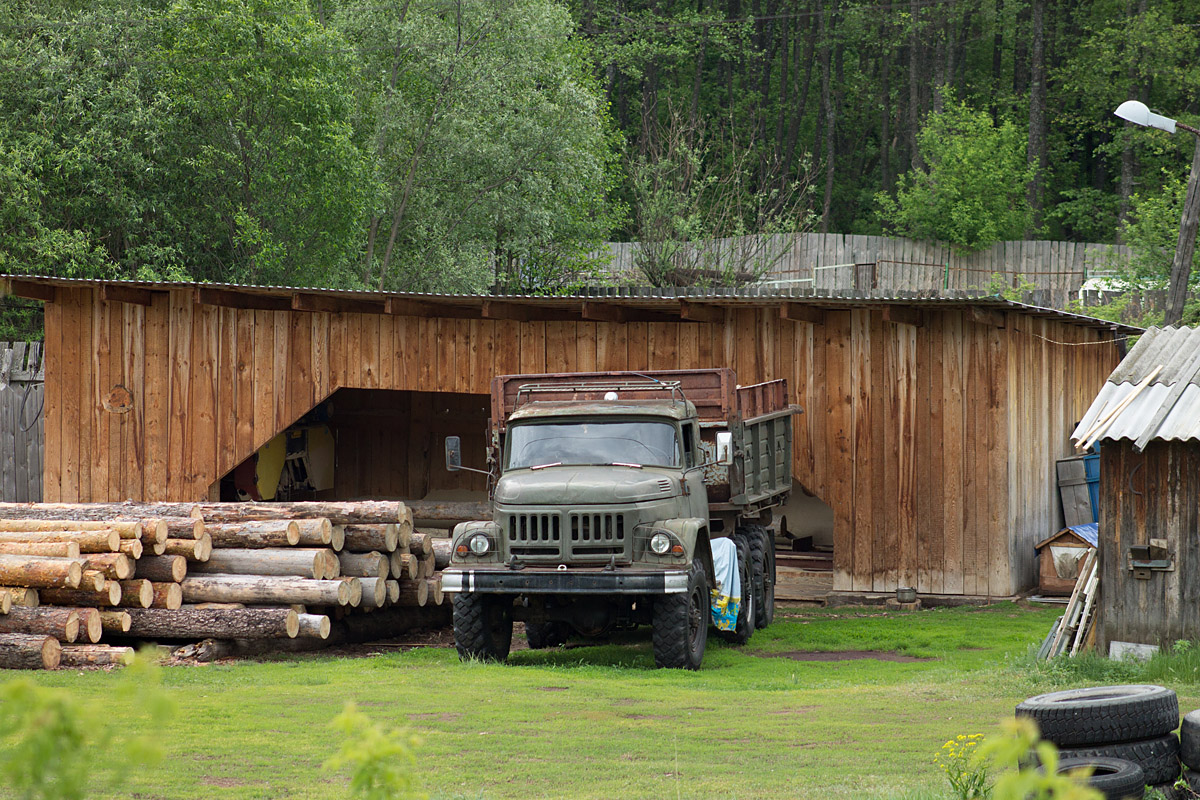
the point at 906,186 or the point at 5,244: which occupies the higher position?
the point at 906,186

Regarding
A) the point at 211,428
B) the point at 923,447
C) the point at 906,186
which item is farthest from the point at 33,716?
the point at 906,186

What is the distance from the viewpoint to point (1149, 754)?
7.04 meters

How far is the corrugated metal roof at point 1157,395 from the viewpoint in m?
10.6

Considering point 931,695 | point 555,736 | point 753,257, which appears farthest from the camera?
point 753,257

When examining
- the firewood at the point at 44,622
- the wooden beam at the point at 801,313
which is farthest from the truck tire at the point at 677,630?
the wooden beam at the point at 801,313

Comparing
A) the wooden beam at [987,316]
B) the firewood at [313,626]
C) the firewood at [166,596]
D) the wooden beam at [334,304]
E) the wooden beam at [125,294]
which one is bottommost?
the firewood at [313,626]

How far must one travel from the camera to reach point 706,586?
1242cm

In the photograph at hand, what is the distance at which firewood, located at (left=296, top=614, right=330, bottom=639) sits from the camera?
1282 centimetres

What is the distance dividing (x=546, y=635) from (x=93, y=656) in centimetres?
468

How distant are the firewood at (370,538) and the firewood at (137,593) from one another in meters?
2.05

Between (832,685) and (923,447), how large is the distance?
6529mm

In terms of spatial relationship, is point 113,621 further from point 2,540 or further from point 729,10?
point 729,10

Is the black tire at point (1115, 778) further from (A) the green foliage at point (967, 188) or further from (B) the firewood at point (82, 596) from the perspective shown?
(A) the green foliage at point (967, 188)

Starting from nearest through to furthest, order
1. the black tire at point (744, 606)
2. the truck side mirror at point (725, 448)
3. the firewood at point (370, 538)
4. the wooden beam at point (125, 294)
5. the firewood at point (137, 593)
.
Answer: the truck side mirror at point (725, 448) → the firewood at point (137, 593) → the firewood at point (370, 538) → the black tire at point (744, 606) → the wooden beam at point (125, 294)
